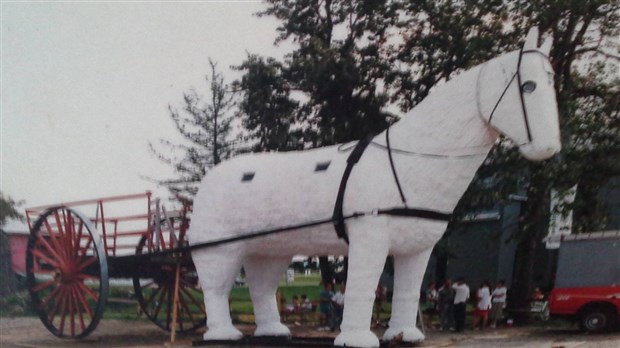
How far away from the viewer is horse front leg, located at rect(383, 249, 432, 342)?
22.8 feet

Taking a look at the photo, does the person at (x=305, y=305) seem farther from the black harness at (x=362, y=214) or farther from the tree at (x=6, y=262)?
the black harness at (x=362, y=214)

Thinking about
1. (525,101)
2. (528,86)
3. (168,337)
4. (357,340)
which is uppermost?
(528,86)

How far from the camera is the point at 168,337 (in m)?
8.92

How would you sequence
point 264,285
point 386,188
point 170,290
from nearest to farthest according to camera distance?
point 386,188 < point 264,285 < point 170,290

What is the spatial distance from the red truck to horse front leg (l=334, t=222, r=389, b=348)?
4.79 metres

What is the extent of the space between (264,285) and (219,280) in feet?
2.05

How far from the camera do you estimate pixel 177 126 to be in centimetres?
1074

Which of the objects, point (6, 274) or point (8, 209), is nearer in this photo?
point (8, 209)

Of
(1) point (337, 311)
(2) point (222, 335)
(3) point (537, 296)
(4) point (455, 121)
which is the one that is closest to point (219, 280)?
(2) point (222, 335)

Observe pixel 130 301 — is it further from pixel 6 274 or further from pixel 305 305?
pixel 305 305

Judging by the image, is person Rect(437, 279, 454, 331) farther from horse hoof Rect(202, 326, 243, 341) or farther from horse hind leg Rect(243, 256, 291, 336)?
horse hoof Rect(202, 326, 243, 341)

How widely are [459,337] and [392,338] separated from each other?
2862mm

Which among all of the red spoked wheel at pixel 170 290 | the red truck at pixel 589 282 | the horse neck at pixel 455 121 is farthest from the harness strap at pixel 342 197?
the red truck at pixel 589 282

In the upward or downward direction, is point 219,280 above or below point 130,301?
above
